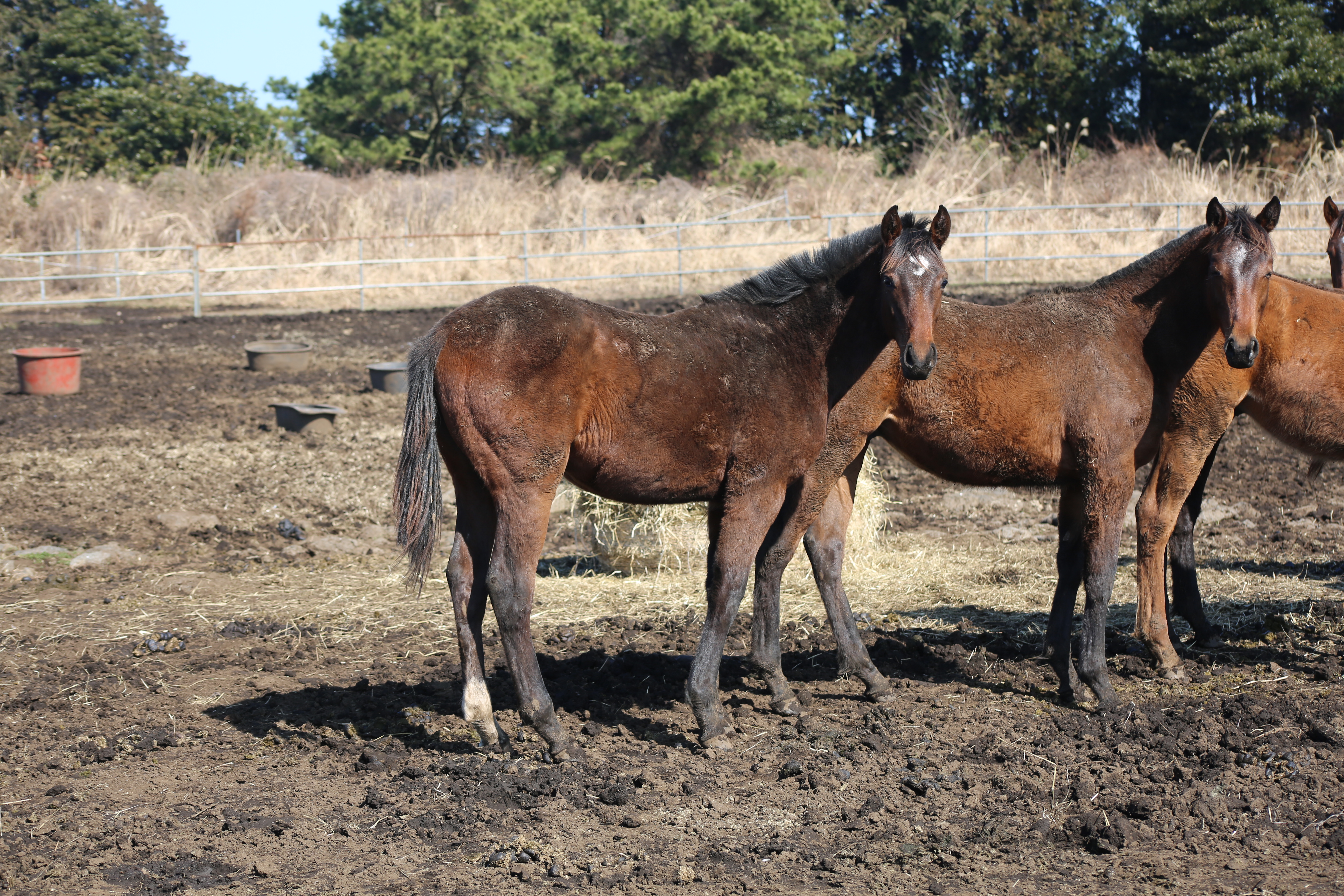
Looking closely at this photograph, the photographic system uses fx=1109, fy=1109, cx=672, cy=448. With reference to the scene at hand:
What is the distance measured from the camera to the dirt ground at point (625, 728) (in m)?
3.79

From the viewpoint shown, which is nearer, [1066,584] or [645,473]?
[645,473]

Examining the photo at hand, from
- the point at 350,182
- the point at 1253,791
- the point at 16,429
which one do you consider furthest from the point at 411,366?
the point at 350,182

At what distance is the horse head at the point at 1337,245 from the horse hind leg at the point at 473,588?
521 centimetres

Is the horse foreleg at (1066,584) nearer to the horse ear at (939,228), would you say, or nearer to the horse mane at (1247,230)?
the horse mane at (1247,230)

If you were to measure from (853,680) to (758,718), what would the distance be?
70 cm

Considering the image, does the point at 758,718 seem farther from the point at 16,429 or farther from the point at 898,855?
the point at 16,429

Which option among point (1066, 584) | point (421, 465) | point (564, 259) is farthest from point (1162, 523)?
point (564, 259)

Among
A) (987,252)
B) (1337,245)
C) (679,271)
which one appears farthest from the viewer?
(679,271)

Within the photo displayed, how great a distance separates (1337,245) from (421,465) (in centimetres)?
560

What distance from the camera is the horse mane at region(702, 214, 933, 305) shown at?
487cm

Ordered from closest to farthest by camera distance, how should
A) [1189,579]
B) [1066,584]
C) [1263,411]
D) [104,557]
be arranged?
[1066,584] → [1263,411] → [1189,579] → [104,557]

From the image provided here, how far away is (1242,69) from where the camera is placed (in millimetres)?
26328

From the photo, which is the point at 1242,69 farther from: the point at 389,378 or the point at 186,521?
the point at 186,521

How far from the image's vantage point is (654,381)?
15.2ft
